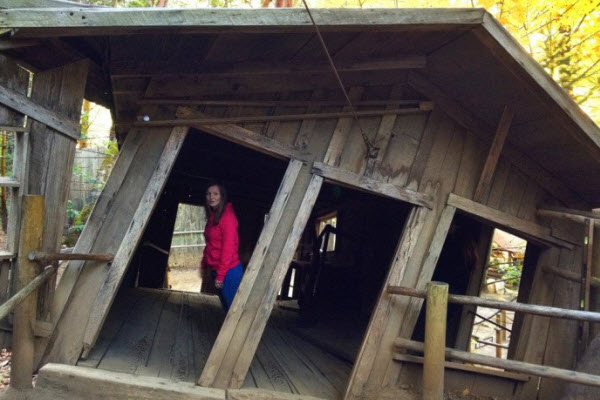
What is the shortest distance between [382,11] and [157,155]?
215 cm

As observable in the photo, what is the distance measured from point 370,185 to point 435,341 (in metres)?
1.45

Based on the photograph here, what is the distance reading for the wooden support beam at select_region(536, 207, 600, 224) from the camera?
4992 millimetres

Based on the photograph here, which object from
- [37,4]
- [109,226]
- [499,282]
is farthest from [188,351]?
[499,282]

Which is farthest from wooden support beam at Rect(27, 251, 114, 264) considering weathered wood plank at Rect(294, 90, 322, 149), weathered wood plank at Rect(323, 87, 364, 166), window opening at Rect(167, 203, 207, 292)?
window opening at Rect(167, 203, 207, 292)

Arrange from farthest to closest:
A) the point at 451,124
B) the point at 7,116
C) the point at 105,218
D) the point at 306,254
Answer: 1. the point at 306,254
2. the point at 451,124
3. the point at 105,218
4. the point at 7,116

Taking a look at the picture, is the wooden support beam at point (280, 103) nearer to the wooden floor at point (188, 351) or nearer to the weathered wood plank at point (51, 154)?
the weathered wood plank at point (51, 154)

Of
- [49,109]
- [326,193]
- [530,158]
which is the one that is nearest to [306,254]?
Answer: [326,193]

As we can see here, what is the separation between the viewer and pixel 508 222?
5.12 meters

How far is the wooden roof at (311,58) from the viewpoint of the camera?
3.37 m

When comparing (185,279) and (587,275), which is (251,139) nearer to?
(587,275)

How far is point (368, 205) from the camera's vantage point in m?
8.74

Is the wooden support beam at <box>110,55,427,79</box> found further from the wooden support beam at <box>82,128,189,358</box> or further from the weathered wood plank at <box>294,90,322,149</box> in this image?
the wooden support beam at <box>82,128,189,358</box>

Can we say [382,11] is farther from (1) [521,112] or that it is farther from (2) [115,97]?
(2) [115,97]

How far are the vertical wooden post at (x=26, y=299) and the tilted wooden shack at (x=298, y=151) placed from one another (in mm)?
165
